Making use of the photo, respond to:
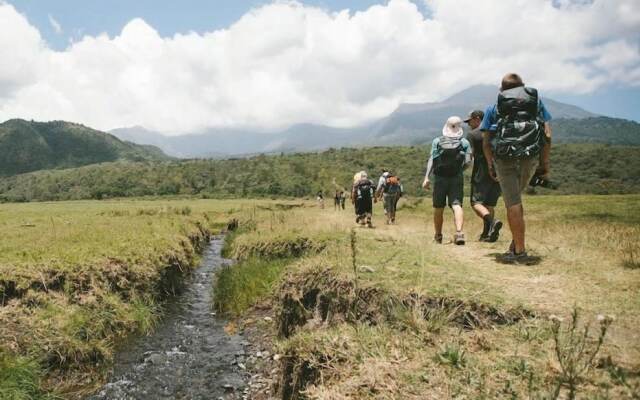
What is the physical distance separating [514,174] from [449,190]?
273 cm

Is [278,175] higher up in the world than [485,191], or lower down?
higher up

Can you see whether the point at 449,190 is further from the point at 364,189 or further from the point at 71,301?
the point at 71,301

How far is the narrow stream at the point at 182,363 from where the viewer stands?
7234 millimetres

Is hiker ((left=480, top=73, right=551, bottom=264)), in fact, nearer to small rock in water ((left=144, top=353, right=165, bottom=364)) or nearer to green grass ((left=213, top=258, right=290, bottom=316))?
green grass ((left=213, top=258, right=290, bottom=316))

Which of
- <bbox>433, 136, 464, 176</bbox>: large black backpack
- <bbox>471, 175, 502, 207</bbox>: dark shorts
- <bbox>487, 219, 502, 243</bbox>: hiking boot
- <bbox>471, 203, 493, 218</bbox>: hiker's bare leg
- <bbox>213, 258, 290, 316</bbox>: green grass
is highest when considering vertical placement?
<bbox>433, 136, 464, 176</bbox>: large black backpack

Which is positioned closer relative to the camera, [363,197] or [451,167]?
[451,167]

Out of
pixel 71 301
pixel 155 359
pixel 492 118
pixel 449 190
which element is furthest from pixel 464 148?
pixel 71 301

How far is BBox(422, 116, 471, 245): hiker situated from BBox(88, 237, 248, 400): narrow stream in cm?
558

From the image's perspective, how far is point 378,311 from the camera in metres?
6.45

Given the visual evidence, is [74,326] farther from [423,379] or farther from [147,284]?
[423,379]

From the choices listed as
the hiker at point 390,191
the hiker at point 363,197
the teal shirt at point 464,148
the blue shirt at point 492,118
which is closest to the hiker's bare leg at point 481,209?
the teal shirt at point 464,148

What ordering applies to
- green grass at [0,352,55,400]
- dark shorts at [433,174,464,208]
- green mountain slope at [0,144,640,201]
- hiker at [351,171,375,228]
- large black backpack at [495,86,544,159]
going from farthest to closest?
green mountain slope at [0,144,640,201]
hiker at [351,171,375,228]
dark shorts at [433,174,464,208]
large black backpack at [495,86,544,159]
green grass at [0,352,55,400]

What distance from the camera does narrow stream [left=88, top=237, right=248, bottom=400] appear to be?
7.23 m

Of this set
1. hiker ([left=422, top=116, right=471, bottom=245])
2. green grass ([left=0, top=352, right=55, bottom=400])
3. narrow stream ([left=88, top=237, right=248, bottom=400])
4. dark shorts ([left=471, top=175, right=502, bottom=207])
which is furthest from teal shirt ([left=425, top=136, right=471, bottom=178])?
green grass ([left=0, top=352, right=55, bottom=400])
